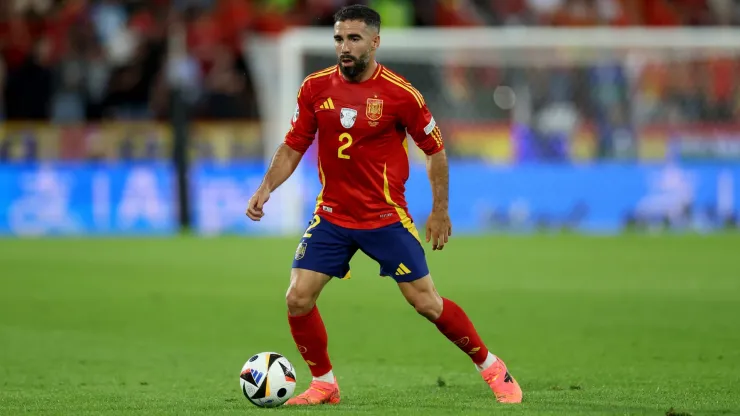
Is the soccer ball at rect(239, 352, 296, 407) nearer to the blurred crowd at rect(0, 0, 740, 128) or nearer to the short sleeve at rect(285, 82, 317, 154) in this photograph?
the short sleeve at rect(285, 82, 317, 154)

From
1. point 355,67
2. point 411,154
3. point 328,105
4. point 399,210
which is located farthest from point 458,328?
point 411,154

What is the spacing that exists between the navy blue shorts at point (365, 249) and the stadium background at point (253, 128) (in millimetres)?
14390

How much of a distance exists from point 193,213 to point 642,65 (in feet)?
28.9

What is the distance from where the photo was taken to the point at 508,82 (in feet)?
78.1

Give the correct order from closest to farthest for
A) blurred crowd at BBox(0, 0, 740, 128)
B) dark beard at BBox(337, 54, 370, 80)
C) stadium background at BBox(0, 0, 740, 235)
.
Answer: dark beard at BBox(337, 54, 370, 80) < stadium background at BBox(0, 0, 740, 235) < blurred crowd at BBox(0, 0, 740, 128)

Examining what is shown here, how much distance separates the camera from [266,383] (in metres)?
6.83

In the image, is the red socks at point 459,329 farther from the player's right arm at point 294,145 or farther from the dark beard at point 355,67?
the dark beard at point 355,67

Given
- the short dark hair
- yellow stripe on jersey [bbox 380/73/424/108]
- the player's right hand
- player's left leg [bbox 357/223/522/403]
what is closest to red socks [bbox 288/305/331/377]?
player's left leg [bbox 357/223/522/403]

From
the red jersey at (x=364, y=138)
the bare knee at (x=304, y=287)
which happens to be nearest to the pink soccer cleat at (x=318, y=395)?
the bare knee at (x=304, y=287)

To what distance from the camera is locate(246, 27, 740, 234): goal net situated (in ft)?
73.5

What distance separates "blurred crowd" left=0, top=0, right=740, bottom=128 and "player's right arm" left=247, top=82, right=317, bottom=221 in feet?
53.7

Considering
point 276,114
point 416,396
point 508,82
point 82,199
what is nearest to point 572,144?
point 508,82

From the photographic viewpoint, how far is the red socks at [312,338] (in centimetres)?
713

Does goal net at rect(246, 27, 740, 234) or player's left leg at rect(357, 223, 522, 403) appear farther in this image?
goal net at rect(246, 27, 740, 234)
